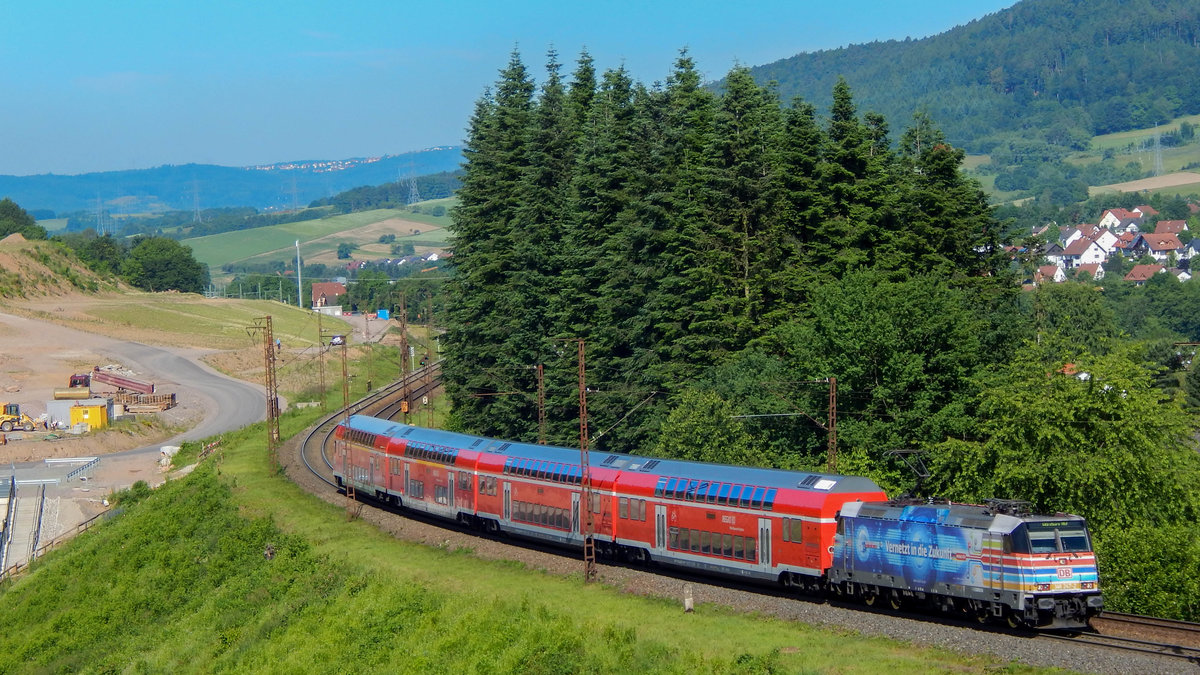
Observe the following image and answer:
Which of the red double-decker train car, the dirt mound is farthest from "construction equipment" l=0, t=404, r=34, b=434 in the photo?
the dirt mound

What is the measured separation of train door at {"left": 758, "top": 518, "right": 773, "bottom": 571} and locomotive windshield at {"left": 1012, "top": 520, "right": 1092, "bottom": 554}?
9645 mm

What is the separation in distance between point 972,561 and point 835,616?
4.77 metres

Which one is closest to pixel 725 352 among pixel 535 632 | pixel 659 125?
pixel 659 125

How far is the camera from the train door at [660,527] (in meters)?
43.6

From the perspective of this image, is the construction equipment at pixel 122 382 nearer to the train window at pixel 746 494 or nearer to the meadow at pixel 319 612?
the meadow at pixel 319 612

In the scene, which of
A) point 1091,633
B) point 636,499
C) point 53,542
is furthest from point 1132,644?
point 53,542

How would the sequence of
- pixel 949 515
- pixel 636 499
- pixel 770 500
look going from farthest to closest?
1. pixel 636 499
2. pixel 770 500
3. pixel 949 515

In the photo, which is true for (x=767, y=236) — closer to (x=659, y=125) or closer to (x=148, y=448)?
(x=659, y=125)

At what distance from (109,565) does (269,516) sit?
1025cm

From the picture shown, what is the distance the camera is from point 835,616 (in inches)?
1391

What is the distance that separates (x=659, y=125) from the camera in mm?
77062

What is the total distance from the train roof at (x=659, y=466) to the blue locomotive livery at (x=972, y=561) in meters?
2.03

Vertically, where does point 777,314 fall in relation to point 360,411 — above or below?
above

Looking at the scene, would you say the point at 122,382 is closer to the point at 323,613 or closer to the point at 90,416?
the point at 90,416
